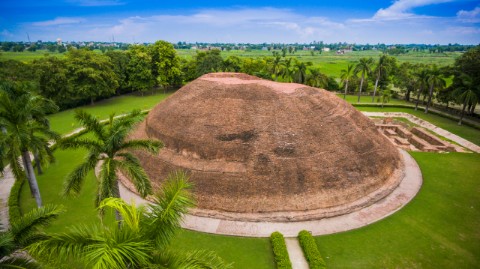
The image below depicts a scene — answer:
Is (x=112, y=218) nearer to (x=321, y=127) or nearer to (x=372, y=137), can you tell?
(x=321, y=127)

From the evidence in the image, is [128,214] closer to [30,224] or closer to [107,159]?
[30,224]

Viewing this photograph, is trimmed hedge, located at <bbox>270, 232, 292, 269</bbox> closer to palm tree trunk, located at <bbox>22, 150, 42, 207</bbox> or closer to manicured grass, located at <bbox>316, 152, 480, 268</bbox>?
manicured grass, located at <bbox>316, 152, 480, 268</bbox>

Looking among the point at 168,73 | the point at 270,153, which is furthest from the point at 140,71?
the point at 270,153

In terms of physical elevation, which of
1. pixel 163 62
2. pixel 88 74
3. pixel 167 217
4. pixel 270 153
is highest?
pixel 163 62

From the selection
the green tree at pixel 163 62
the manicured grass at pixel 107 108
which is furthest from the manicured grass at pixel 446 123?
the manicured grass at pixel 107 108

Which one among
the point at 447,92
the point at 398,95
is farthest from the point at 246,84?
the point at 398,95
